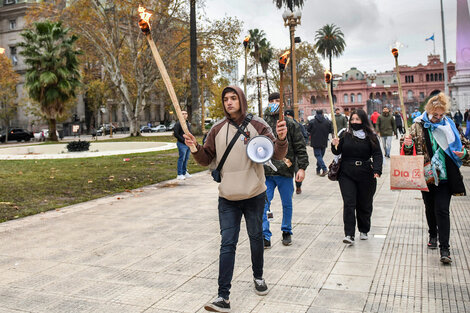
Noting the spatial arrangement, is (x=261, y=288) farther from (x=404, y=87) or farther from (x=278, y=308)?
(x=404, y=87)

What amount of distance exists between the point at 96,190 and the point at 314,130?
19.9ft

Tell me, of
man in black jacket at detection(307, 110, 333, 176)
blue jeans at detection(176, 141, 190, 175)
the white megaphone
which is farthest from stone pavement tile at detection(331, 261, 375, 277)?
blue jeans at detection(176, 141, 190, 175)

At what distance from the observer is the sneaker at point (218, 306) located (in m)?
3.72

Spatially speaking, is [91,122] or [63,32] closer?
[63,32]

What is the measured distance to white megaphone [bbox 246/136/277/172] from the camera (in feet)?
12.3

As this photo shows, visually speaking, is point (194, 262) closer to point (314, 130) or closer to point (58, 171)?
point (314, 130)

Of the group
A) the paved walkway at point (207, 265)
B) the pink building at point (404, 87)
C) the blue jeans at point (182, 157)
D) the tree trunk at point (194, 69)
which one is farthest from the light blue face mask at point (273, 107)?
the pink building at point (404, 87)

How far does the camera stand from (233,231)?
153 inches

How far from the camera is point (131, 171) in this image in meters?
15.0

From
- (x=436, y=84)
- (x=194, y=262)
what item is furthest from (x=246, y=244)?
(x=436, y=84)

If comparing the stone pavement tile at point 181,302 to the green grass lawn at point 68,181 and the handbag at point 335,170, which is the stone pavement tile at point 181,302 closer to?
the handbag at point 335,170

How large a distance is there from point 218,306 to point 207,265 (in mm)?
1323

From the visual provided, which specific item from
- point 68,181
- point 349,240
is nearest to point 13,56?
point 68,181

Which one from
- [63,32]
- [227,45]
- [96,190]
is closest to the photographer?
[96,190]
